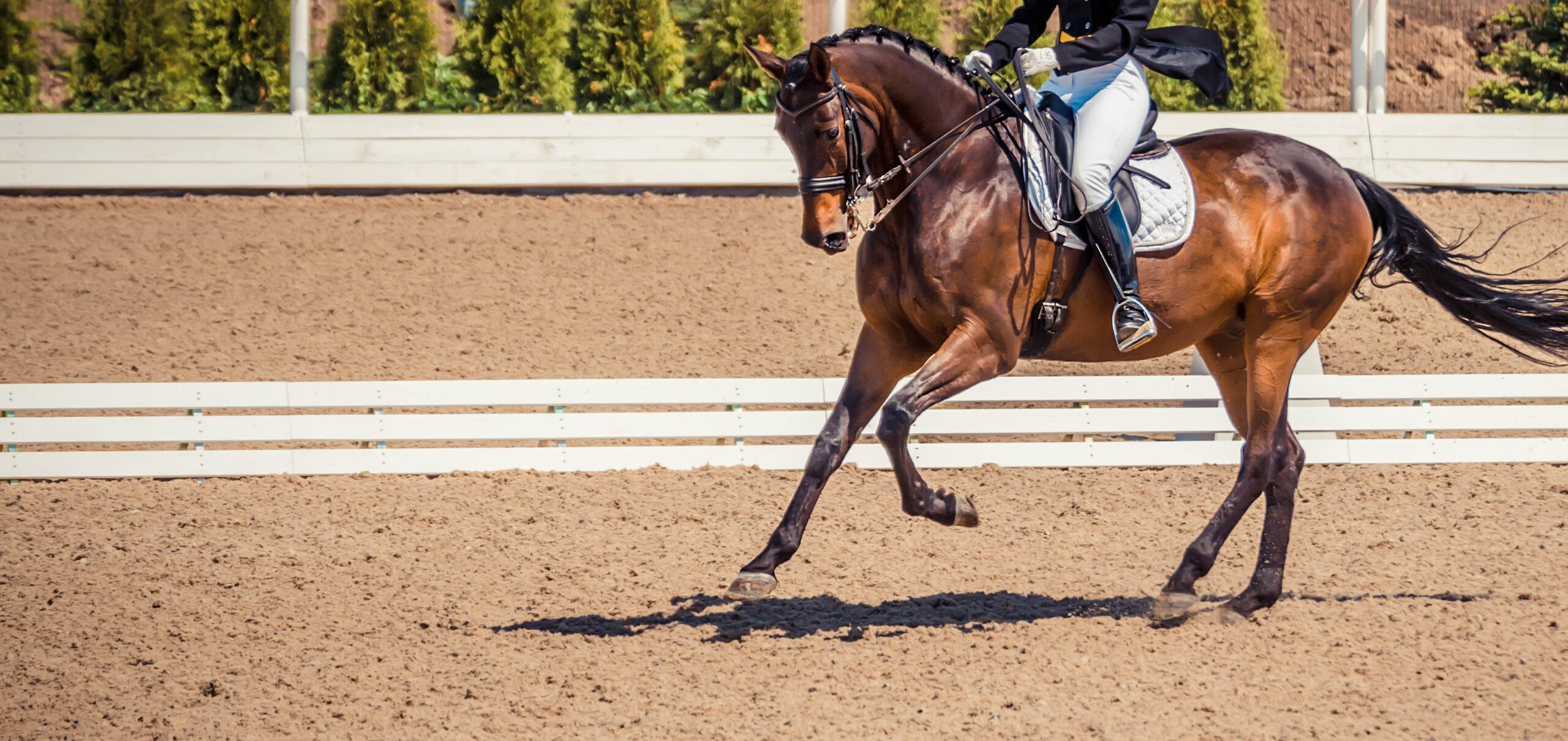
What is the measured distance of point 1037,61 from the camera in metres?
4.97

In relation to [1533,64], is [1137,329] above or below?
below

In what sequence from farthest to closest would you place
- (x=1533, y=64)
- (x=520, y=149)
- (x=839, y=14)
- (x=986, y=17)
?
(x=1533, y=64) < (x=986, y=17) < (x=839, y=14) < (x=520, y=149)

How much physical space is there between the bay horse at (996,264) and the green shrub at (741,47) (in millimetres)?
8034

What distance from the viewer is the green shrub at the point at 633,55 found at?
1321cm

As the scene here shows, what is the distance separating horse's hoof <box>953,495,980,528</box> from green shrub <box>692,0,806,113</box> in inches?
340

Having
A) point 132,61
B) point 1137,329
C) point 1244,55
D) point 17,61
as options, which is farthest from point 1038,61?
point 17,61

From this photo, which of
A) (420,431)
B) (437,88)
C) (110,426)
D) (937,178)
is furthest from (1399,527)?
(437,88)

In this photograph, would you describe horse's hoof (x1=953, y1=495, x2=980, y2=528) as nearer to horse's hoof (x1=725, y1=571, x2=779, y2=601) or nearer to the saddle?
the saddle

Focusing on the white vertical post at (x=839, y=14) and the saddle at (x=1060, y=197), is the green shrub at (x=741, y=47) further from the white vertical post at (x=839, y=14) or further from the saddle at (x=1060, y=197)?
the saddle at (x=1060, y=197)

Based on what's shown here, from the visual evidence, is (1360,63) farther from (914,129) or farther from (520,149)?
(914,129)

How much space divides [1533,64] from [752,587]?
12.8 metres

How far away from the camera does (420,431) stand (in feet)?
27.0

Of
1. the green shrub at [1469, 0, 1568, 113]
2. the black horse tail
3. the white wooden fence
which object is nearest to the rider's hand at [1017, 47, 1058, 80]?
the black horse tail

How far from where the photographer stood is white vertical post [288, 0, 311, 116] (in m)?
12.4
